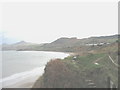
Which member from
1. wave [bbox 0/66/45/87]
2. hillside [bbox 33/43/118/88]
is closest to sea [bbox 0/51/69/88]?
wave [bbox 0/66/45/87]

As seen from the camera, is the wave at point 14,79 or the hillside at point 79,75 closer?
the hillside at point 79,75

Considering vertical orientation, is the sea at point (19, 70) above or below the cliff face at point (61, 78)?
below

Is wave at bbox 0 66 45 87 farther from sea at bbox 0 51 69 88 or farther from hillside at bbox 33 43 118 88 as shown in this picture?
hillside at bbox 33 43 118 88

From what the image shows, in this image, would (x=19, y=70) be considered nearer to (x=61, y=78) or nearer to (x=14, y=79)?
(x=14, y=79)

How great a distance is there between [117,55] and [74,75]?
10.0 m

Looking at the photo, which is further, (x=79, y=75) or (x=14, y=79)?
(x=14, y=79)

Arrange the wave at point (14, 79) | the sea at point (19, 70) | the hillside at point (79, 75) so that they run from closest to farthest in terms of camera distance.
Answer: the hillside at point (79, 75) → the wave at point (14, 79) → the sea at point (19, 70)

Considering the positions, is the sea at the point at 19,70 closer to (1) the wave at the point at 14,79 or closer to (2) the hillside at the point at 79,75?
(1) the wave at the point at 14,79

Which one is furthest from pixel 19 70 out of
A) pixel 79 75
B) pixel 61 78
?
pixel 61 78

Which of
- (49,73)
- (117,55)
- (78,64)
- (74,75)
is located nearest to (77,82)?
(74,75)

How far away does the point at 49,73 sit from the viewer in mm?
31797

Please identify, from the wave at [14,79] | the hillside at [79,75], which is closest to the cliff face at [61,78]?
the hillside at [79,75]

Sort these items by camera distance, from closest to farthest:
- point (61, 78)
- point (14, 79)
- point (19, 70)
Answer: point (61, 78)
point (14, 79)
point (19, 70)

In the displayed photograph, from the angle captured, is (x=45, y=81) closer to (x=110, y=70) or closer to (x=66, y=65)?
(x=66, y=65)
